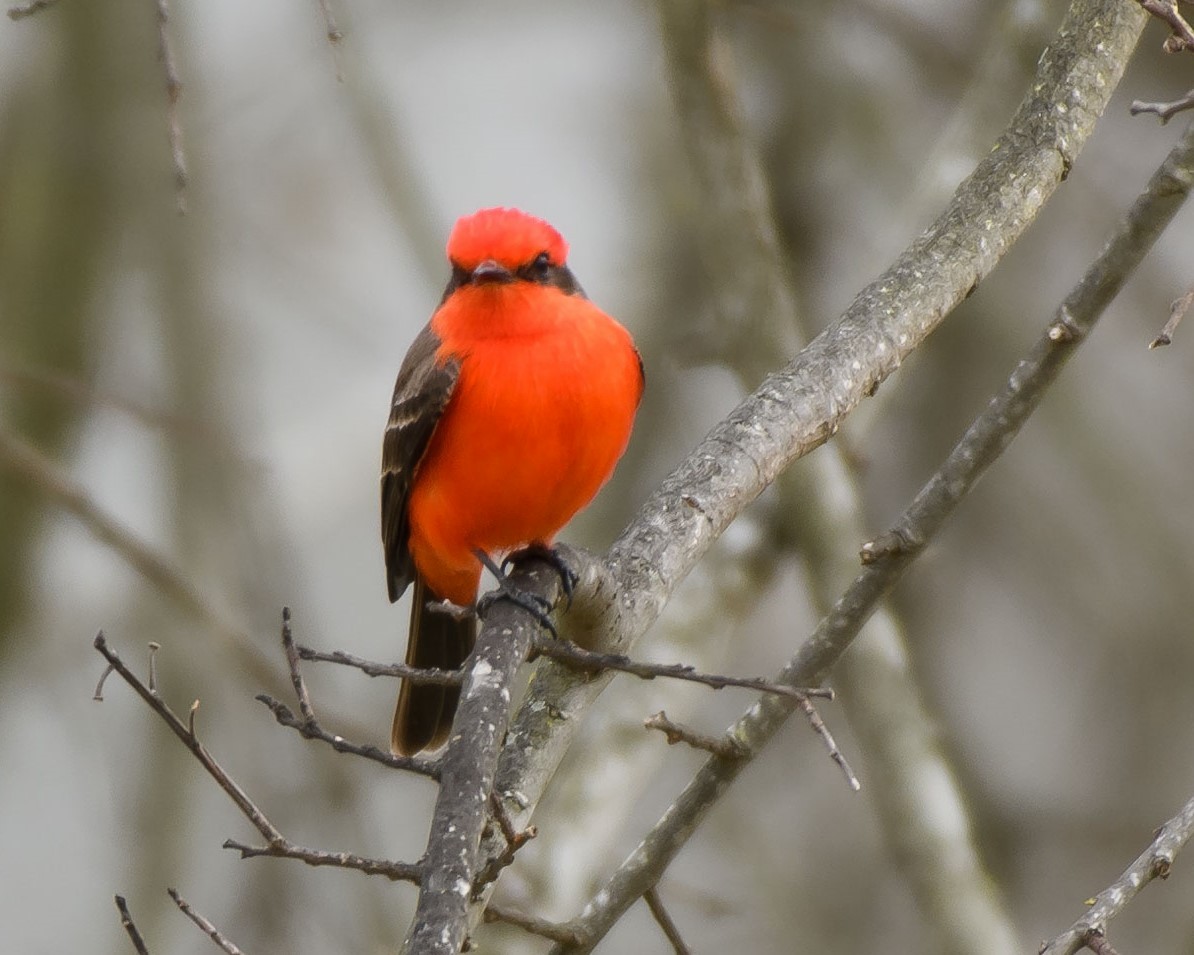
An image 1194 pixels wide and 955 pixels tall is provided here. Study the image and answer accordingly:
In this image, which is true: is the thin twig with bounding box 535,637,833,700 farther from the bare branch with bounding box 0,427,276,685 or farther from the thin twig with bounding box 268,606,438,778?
the bare branch with bounding box 0,427,276,685

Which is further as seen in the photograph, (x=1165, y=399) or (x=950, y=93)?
(x=1165, y=399)

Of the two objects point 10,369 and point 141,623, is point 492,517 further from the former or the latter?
point 141,623

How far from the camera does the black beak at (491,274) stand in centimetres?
441

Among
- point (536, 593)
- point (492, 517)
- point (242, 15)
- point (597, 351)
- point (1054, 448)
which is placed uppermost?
point (242, 15)

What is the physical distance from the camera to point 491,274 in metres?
4.41

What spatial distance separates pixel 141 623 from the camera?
6418 mm

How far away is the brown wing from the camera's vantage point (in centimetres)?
440

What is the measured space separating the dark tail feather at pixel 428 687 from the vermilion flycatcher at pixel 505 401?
0.55 m

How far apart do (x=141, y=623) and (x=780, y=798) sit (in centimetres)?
341

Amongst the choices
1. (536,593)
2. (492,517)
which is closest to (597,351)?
(492,517)

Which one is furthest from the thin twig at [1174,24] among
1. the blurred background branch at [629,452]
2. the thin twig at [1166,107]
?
the blurred background branch at [629,452]

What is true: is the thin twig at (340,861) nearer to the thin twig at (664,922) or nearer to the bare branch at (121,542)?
the thin twig at (664,922)

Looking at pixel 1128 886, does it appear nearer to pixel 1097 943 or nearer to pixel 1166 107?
pixel 1097 943

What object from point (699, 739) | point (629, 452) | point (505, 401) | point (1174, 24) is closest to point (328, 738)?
point (699, 739)
